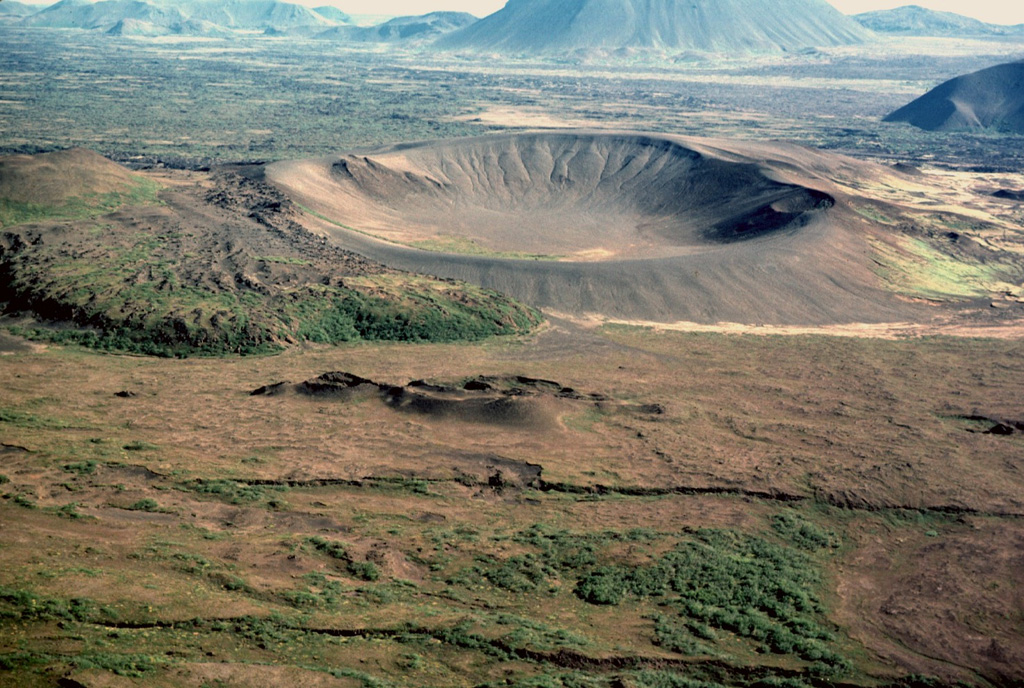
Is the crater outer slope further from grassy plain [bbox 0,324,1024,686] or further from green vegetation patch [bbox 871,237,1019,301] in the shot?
grassy plain [bbox 0,324,1024,686]

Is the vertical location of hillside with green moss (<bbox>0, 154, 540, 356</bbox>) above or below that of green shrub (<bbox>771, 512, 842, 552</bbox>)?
above

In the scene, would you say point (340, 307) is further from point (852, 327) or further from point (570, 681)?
point (570, 681)

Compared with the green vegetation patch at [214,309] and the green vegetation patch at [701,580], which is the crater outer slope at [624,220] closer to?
the green vegetation patch at [214,309]

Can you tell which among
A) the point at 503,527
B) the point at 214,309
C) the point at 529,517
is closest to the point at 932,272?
the point at 529,517

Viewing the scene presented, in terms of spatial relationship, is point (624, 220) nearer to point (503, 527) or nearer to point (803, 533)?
point (803, 533)

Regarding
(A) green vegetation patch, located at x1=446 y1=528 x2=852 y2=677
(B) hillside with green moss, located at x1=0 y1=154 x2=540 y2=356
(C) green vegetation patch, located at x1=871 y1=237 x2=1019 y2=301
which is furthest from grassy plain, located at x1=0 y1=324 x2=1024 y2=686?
(C) green vegetation patch, located at x1=871 y1=237 x2=1019 y2=301

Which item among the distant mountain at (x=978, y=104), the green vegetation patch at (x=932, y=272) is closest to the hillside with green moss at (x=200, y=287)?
the green vegetation patch at (x=932, y=272)

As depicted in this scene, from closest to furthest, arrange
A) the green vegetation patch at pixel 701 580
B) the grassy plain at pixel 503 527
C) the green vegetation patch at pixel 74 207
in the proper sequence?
the grassy plain at pixel 503 527, the green vegetation patch at pixel 701 580, the green vegetation patch at pixel 74 207
